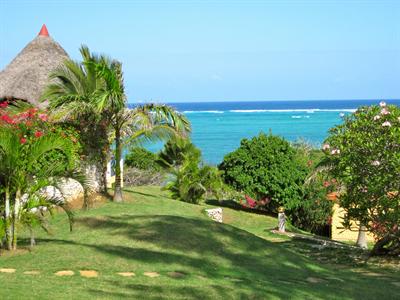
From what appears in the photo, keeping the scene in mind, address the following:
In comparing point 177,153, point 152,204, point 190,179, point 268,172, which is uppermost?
point 177,153

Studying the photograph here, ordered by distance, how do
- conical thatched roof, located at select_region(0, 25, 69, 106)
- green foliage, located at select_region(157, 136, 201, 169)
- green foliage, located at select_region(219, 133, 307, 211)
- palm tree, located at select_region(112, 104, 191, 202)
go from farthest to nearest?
green foliage, located at select_region(219, 133, 307, 211)
green foliage, located at select_region(157, 136, 201, 169)
conical thatched roof, located at select_region(0, 25, 69, 106)
palm tree, located at select_region(112, 104, 191, 202)

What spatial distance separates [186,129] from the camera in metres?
20.9

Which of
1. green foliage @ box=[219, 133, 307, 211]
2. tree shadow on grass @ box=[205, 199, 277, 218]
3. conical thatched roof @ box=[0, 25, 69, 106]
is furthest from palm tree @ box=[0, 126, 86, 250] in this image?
tree shadow on grass @ box=[205, 199, 277, 218]

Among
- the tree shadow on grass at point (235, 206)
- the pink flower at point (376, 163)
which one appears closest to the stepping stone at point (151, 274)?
the pink flower at point (376, 163)

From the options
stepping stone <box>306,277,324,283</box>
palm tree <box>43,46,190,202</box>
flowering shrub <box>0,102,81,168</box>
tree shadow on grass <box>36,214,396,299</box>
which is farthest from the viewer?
palm tree <box>43,46,190,202</box>

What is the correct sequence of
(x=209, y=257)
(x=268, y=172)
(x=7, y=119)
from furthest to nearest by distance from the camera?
(x=268, y=172) < (x=7, y=119) < (x=209, y=257)

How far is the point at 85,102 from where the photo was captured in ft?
62.3

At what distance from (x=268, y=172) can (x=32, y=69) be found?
10.7 meters

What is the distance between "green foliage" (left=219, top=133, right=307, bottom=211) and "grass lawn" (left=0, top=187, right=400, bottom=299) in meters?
9.97

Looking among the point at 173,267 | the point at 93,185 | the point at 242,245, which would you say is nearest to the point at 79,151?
the point at 93,185

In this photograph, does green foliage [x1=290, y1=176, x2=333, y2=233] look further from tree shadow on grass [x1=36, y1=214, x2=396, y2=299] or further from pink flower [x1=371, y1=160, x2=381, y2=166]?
tree shadow on grass [x1=36, y1=214, x2=396, y2=299]

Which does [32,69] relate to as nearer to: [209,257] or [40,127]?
[40,127]

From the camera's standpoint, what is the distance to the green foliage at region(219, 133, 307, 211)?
27453mm

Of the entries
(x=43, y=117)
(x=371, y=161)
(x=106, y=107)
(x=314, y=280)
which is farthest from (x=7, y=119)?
(x=371, y=161)
